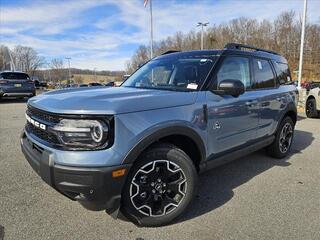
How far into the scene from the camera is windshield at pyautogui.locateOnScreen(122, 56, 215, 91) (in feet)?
12.3

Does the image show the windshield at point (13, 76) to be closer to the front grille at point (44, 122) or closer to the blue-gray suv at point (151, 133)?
the blue-gray suv at point (151, 133)

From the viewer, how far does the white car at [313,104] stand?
412 inches

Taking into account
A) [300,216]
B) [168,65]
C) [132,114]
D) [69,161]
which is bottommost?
[300,216]

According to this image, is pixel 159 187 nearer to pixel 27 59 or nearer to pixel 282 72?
pixel 282 72

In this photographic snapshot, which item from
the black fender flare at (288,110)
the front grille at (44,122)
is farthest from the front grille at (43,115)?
the black fender flare at (288,110)

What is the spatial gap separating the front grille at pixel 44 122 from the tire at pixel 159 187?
31.6 inches

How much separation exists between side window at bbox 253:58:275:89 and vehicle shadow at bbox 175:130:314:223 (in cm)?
131

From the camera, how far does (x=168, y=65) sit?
4367 mm

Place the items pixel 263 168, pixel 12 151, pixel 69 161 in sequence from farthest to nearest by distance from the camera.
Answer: pixel 12 151, pixel 263 168, pixel 69 161

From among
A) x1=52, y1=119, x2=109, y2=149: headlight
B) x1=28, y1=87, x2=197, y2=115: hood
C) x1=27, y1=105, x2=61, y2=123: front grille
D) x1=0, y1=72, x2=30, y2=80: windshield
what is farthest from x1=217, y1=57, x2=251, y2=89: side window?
x1=0, y1=72, x2=30, y2=80: windshield

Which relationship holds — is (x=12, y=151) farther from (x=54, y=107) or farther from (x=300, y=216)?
(x=300, y=216)

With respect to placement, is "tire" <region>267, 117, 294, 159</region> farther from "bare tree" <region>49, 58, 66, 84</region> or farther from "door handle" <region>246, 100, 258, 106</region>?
"bare tree" <region>49, 58, 66, 84</region>

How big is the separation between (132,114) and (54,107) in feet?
2.34

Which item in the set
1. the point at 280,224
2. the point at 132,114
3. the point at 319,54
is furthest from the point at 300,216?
the point at 319,54
